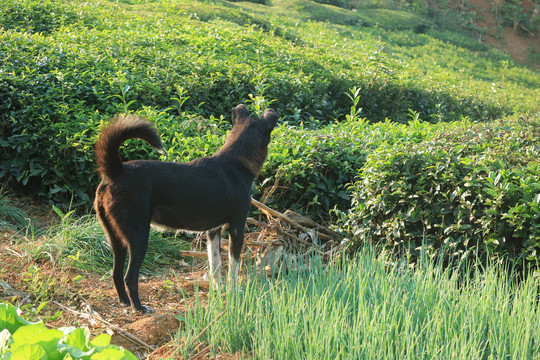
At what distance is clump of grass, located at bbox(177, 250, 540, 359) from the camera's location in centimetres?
296

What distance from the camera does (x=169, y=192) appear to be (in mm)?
4137

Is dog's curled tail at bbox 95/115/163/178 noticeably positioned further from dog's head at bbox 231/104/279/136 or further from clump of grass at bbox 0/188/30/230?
clump of grass at bbox 0/188/30/230

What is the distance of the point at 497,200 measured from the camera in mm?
4453

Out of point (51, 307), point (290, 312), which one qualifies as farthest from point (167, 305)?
point (290, 312)

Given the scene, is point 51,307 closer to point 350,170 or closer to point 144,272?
point 144,272

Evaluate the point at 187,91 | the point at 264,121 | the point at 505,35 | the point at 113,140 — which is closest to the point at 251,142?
the point at 264,121

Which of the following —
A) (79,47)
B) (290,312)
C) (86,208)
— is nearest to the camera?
(290,312)

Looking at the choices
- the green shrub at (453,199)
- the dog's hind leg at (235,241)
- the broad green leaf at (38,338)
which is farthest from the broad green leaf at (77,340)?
the green shrub at (453,199)

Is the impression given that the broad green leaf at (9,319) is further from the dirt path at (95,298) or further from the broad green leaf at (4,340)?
the dirt path at (95,298)

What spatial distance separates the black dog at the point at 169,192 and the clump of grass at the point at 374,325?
0.55m

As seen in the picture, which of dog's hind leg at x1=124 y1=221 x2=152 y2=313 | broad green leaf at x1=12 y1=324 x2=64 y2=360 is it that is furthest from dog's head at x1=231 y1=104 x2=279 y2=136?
broad green leaf at x1=12 y1=324 x2=64 y2=360

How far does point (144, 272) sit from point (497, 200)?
9.42ft

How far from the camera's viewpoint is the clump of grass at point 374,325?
2956 mm

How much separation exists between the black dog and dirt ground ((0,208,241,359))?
0.18 metres
